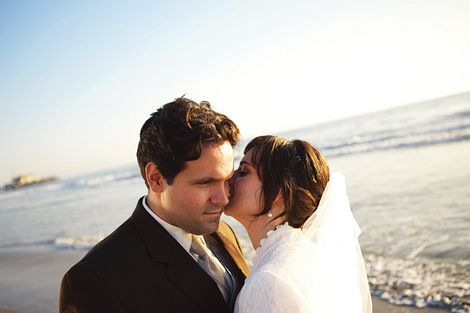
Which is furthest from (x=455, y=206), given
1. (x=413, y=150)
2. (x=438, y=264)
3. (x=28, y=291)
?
(x=413, y=150)

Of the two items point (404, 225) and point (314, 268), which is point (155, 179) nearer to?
point (314, 268)

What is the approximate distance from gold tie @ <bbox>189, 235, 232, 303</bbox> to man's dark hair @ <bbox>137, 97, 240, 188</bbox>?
534mm

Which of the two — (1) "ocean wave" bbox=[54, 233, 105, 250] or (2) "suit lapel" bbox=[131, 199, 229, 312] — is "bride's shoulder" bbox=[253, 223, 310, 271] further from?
(1) "ocean wave" bbox=[54, 233, 105, 250]

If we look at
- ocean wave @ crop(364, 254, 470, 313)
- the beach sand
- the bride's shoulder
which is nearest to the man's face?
the bride's shoulder

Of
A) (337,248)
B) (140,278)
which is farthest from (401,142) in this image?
(140,278)

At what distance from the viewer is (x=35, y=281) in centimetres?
725

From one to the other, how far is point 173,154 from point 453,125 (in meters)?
21.6

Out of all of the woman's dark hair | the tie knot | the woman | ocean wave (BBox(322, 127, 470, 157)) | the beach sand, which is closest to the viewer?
the woman

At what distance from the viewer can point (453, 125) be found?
20.2 meters

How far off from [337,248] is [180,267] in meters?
1.29

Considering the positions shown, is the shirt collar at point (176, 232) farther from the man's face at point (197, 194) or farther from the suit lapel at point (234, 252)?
the suit lapel at point (234, 252)

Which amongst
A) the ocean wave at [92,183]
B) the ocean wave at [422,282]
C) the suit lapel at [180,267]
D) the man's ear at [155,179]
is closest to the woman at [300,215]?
the suit lapel at [180,267]

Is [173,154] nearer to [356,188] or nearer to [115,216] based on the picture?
[356,188]

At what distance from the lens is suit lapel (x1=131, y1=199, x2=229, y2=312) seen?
2.32 m
